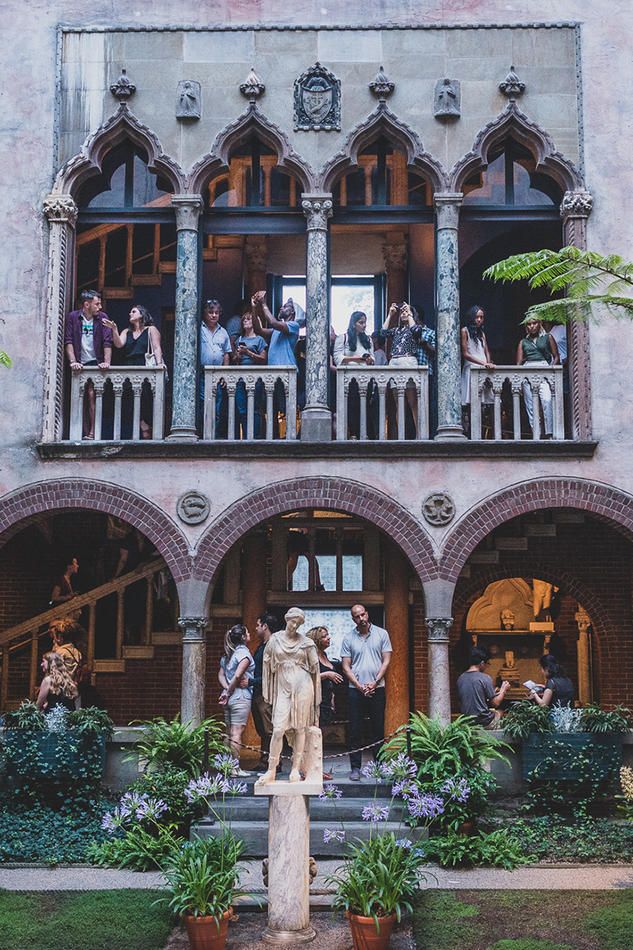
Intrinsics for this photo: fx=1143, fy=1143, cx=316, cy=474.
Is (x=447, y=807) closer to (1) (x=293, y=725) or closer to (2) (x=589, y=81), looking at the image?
(1) (x=293, y=725)

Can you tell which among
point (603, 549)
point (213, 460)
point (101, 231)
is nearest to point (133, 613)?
point (213, 460)

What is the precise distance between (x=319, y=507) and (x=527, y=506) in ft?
8.32

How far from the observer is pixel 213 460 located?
1413 centimetres

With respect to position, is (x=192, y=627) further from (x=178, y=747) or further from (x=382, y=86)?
(x=382, y=86)

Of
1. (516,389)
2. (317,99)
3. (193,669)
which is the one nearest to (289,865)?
(193,669)

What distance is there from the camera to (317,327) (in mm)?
14547

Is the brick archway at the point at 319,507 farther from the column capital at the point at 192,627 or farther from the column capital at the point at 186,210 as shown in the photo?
the column capital at the point at 186,210

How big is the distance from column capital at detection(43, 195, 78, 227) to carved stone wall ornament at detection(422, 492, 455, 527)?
5866mm

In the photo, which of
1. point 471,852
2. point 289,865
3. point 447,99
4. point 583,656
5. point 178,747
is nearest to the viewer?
point 289,865

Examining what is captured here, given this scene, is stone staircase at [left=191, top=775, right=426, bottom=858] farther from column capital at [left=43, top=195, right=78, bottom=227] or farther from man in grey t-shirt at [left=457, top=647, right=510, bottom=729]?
column capital at [left=43, top=195, right=78, bottom=227]

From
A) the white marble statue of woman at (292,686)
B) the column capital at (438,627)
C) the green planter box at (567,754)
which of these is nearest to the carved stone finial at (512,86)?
the column capital at (438,627)

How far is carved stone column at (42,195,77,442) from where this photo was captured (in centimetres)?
1438

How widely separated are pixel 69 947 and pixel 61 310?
8.21m

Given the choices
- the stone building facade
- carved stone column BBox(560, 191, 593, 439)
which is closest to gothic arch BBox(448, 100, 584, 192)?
the stone building facade
